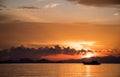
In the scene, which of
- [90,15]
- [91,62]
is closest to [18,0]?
[90,15]

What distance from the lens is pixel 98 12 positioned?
1097 centimetres

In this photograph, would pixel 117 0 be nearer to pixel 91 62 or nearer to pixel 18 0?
pixel 18 0

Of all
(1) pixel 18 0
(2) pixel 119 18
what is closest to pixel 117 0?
(2) pixel 119 18

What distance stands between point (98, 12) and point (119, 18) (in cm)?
82

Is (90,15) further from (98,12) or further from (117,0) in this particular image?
(117,0)

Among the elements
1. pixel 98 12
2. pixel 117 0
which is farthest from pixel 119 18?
pixel 117 0

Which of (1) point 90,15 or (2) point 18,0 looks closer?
(2) point 18,0

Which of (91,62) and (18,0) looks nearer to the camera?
(18,0)

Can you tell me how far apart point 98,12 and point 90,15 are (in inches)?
12.0

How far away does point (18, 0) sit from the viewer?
9844 mm

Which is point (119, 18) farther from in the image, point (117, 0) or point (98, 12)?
point (117, 0)

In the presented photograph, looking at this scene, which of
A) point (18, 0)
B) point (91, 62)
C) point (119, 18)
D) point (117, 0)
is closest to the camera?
point (117, 0)

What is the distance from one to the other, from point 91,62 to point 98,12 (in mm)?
38855

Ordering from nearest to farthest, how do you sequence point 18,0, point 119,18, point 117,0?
point 117,0 < point 18,0 < point 119,18
